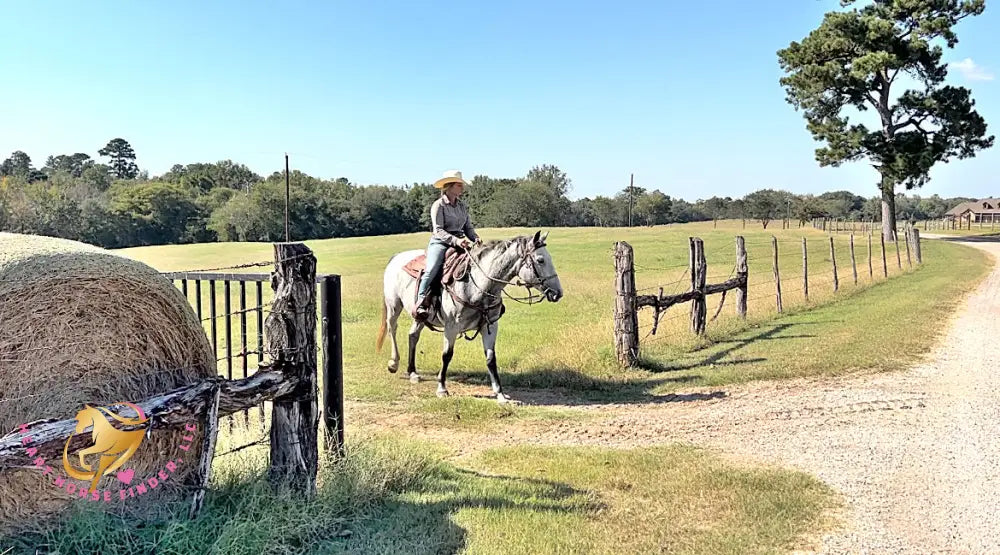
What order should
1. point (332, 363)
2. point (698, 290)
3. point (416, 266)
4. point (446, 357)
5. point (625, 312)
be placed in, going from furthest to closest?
point (698, 290)
point (625, 312)
point (416, 266)
point (446, 357)
point (332, 363)

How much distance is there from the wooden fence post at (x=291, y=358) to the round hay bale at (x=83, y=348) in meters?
0.48

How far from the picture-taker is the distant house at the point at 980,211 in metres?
97.0

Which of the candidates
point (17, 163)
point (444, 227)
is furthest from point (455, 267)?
point (17, 163)

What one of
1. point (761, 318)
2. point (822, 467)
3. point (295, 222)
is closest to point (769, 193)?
point (295, 222)

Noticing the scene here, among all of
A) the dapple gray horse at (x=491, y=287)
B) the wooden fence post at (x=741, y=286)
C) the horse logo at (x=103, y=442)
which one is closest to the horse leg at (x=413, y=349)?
the dapple gray horse at (x=491, y=287)

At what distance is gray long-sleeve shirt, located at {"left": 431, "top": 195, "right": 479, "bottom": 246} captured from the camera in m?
8.47

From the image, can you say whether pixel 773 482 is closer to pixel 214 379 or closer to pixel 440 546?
pixel 440 546

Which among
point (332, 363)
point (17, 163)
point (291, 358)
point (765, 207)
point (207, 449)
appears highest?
point (17, 163)

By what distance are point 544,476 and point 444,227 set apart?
4.09m

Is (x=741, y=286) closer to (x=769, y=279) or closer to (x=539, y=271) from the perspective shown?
(x=539, y=271)

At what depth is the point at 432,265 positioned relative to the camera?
28.6ft

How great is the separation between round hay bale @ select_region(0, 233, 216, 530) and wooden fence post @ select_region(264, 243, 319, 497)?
1.58ft

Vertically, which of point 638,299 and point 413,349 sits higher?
point 638,299

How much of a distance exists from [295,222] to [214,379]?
217 ft
